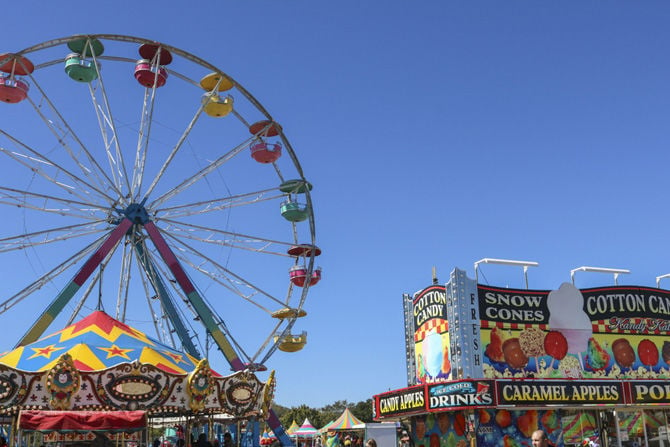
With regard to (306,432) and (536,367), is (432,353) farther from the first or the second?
(306,432)

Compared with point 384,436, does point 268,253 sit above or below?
above

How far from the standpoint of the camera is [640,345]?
24016 mm

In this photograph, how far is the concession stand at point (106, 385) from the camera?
12789 mm

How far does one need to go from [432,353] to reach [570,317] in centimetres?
465

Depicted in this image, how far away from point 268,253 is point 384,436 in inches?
277

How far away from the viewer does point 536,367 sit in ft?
74.1

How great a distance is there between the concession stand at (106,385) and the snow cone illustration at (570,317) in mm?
10633

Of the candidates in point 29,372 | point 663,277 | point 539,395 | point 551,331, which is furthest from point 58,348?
point 663,277

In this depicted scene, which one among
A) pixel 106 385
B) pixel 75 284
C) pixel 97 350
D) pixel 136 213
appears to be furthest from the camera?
pixel 136 213

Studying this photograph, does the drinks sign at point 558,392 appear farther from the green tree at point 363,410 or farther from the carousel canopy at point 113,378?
the green tree at point 363,410

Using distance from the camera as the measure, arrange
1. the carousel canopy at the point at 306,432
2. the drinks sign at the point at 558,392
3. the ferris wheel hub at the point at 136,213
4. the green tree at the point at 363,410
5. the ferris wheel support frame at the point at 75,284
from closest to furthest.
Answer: the ferris wheel support frame at the point at 75,284 → the drinks sign at the point at 558,392 → the ferris wheel hub at the point at 136,213 → the carousel canopy at the point at 306,432 → the green tree at the point at 363,410

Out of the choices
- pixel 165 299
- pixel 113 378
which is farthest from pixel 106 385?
pixel 165 299

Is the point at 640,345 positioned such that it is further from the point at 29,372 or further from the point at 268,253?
the point at 29,372

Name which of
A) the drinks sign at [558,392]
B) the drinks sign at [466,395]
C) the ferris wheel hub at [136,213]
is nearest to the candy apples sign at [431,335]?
the drinks sign at [466,395]
